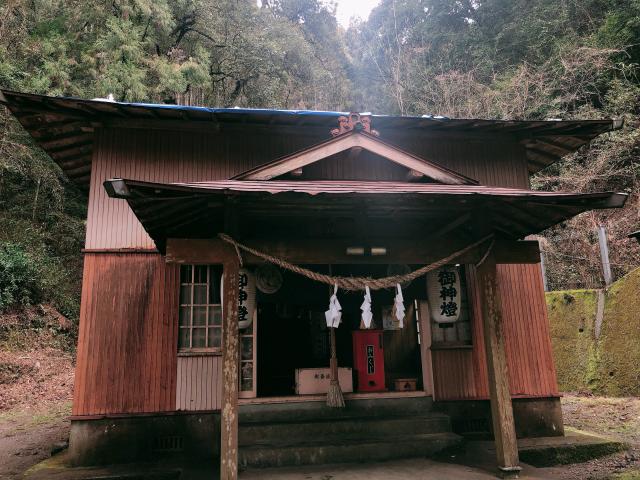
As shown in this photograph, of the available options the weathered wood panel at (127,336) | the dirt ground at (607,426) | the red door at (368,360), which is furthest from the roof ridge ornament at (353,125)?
the dirt ground at (607,426)

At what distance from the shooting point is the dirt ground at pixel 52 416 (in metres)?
7.60

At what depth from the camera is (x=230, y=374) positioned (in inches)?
240

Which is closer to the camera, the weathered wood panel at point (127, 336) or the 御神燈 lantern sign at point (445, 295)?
the weathered wood panel at point (127, 336)

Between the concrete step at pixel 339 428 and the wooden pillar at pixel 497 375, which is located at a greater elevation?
the wooden pillar at pixel 497 375

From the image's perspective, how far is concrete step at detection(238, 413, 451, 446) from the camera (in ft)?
25.7

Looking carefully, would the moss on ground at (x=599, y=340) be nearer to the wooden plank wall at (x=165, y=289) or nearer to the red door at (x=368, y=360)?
the wooden plank wall at (x=165, y=289)

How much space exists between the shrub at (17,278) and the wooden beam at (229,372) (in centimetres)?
1378

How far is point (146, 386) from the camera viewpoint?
808cm

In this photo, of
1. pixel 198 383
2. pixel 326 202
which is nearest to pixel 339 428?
pixel 198 383

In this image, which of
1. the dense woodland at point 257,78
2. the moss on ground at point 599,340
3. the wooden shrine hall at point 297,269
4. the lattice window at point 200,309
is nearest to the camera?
the wooden shrine hall at point 297,269

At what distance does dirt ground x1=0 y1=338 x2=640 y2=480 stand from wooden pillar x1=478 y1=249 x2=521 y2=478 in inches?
44.0

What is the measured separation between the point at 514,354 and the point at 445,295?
2.27 metres

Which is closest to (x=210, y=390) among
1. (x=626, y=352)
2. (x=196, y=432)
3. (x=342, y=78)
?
(x=196, y=432)

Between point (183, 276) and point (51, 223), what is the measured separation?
1432 cm
